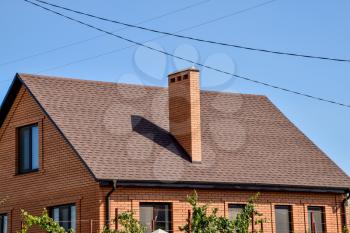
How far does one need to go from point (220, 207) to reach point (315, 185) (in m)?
4.03

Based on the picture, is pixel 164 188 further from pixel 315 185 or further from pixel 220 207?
pixel 315 185

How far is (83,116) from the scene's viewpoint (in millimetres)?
27922

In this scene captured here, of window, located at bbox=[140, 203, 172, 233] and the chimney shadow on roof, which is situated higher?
the chimney shadow on roof

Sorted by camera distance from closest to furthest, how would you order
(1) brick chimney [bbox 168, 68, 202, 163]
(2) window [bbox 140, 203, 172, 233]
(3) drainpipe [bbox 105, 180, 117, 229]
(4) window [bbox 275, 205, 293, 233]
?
(3) drainpipe [bbox 105, 180, 117, 229]
(2) window [bbox 140, 203, 172, 233]
(1) brick chimney [bbox 168, 68, 202, 163]
(4) window [bbox 275, 205, 293, 233]

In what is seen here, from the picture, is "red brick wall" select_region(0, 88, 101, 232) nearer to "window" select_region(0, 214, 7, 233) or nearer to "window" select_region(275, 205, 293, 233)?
"window" select_region(0, 214, 7, 233)

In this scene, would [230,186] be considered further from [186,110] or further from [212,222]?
[212,222]

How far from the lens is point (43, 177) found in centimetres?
2767

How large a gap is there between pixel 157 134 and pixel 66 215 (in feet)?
14.7

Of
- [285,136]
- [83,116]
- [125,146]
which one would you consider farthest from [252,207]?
[285,136]

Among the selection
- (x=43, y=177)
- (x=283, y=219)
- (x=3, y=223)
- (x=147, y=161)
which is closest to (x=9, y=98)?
(x=43, y=177)

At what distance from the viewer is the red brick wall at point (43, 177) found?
25.5m

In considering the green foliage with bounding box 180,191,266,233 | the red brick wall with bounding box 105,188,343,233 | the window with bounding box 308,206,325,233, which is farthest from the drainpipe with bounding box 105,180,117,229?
the window with bounding box 308,206,325,233

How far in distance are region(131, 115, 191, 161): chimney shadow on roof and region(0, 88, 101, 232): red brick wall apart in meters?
3.06

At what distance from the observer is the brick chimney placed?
28.1m
